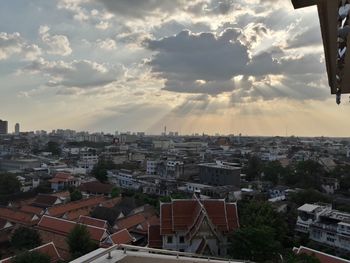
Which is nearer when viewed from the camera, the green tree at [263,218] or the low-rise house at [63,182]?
the green tree at [263,218]

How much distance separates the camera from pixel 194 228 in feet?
46.0

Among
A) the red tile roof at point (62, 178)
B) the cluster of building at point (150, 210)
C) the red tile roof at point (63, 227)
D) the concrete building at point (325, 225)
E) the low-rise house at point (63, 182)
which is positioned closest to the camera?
the cluster of building at point (150, 210)

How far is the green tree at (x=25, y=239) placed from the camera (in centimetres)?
1445

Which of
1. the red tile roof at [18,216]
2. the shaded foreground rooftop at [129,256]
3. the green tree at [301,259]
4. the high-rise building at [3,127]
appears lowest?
the red tile roof at [18,216]

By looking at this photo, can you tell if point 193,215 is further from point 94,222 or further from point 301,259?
point 301,259

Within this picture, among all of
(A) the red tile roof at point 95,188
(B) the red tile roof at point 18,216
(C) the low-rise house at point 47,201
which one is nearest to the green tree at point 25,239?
(B) the red tile roof at point 18,216

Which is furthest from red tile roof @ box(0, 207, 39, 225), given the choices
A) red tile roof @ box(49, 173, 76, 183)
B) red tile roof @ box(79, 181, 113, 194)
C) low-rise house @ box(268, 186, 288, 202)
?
low-rise house @ box(268, 186, 288, 202)

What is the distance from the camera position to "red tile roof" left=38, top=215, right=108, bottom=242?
15.0 meters

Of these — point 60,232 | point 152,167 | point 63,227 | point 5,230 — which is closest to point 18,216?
point 5,230

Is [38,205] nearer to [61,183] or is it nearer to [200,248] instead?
[61,183]

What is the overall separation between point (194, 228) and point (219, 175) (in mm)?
15867

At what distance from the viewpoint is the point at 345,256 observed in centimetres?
1486

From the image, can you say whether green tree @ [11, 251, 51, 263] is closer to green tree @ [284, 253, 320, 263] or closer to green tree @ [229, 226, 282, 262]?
green tree @ [229, 226, 282, 262]

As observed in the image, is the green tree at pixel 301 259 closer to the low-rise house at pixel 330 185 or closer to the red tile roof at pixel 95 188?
the red tile roof at pixel 95 188
